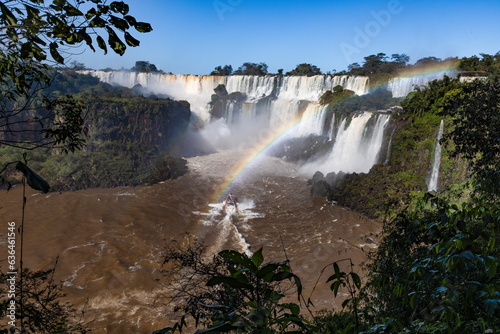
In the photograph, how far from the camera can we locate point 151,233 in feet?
48.4

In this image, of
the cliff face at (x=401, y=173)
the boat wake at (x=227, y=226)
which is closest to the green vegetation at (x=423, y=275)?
the boat wake at (x=227, y=226)

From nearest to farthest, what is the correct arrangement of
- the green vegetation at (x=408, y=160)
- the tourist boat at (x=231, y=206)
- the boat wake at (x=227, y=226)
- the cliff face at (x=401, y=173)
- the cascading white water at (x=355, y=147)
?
1. the boat wake at (x=227, y=226)
2. the cliff face at (x=401, y=173)
3. the green vegetation at (x=408, y=160)
4. the tourist boat at (x=231, y=206)
5. the cascading white water at (x=355, y=147)

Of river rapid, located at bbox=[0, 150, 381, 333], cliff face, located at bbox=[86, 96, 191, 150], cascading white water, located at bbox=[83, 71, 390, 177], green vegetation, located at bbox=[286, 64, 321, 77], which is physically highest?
green vegetation, located at bbox=[286, 64, 321, 77]

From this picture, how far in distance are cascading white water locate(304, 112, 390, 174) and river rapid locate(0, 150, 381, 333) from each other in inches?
129

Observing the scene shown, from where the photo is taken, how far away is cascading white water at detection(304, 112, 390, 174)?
820 inches

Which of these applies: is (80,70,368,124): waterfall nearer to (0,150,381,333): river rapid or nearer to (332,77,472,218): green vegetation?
(0,150,381,333): river rapid

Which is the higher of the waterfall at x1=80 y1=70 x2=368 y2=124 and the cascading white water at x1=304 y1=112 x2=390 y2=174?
the waterfall at x1=80 y1=70 x2=368 y2=124

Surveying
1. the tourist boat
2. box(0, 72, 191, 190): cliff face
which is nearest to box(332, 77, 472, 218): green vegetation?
the tourist boat

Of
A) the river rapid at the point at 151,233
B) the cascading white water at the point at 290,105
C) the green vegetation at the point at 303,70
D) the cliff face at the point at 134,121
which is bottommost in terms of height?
the river rapid at the point at 151,233

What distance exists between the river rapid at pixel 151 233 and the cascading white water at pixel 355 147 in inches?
129

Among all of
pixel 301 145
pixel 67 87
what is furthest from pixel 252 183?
pixel 67 87

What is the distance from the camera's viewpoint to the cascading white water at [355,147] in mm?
20828

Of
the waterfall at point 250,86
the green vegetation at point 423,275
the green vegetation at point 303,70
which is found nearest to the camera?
the green vegetation at point 423,275

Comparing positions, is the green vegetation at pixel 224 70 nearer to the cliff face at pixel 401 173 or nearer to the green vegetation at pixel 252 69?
the green vegetation at pixel 252 69
